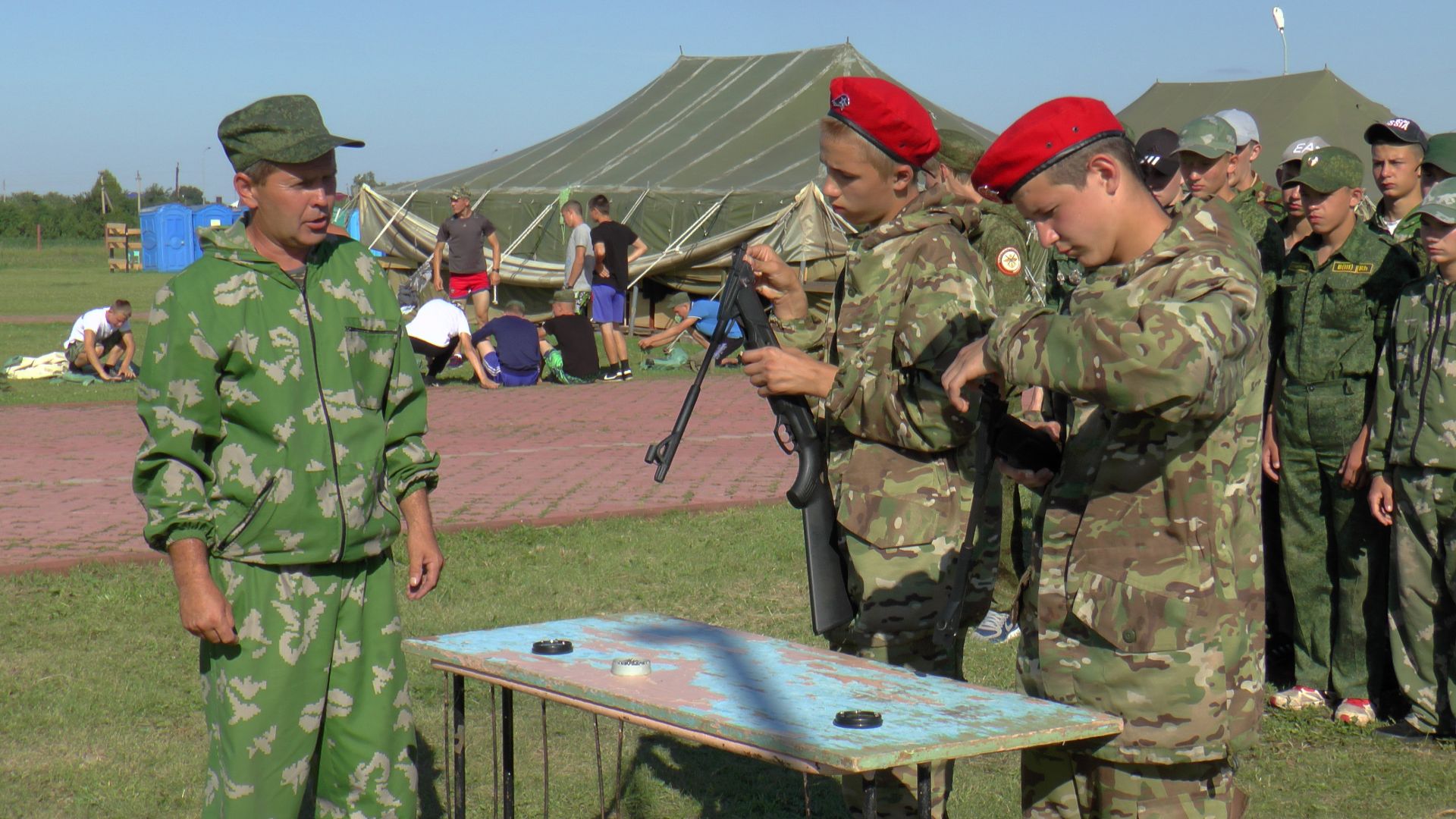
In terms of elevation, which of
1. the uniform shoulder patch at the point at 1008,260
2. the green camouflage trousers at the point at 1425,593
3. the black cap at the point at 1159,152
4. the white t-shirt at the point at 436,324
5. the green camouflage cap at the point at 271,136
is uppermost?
the black cap at the point at 1159,152

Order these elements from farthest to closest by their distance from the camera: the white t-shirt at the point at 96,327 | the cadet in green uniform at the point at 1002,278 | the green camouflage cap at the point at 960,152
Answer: the white t-shirt at the point at 96,327 → the green camouflage cap at the point at 960,152 → the cadet in green uniform at the point at 1002,278

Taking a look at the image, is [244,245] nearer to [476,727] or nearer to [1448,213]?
[476,727]

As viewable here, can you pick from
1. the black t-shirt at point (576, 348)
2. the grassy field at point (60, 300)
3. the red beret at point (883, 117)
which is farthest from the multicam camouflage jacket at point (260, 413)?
the black t-shirt at point (576, 348)

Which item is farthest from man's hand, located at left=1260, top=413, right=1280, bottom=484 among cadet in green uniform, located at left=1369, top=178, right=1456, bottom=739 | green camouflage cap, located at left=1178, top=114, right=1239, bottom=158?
green camouflage cap, located at left=1178, top=114, right=1239, bottom=158

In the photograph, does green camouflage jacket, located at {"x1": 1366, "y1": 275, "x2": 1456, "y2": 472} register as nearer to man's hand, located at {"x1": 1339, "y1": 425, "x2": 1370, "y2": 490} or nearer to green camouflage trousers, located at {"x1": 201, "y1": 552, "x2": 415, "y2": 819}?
man's hand, located at {"x1": 1339, "y1": 425, "x2": 1370, "y2": 490}

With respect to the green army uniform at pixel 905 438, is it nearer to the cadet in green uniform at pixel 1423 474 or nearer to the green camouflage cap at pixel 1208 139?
the cadet in green uniform at pixel 1423 474

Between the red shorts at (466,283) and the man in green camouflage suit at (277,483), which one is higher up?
the red shorts at (466,283)

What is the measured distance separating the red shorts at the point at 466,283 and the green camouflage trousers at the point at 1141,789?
62.7 ft

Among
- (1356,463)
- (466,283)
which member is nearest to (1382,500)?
(1356,463)

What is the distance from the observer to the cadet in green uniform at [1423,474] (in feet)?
17.9

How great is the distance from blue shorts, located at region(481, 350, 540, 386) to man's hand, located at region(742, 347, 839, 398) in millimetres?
12856

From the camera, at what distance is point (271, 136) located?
11.6 feet

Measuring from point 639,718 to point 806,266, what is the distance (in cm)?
1761

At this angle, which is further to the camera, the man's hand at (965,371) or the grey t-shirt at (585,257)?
the grey t-shirt at (585,257)
